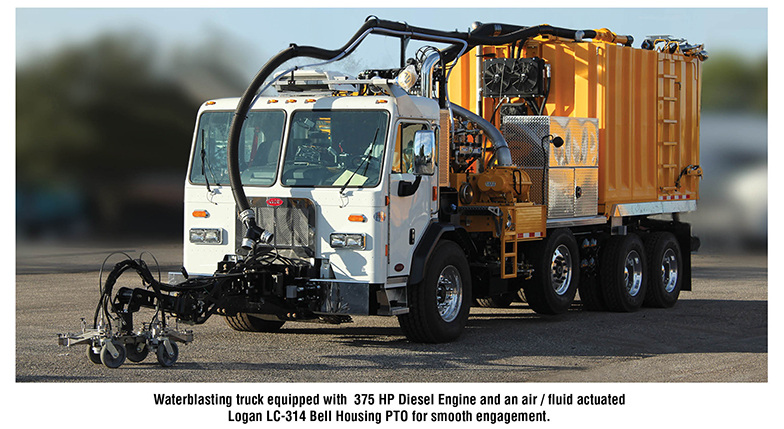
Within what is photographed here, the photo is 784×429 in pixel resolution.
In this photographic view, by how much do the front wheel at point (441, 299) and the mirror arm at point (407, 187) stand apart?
83 centimetres

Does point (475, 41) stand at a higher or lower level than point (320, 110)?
higher

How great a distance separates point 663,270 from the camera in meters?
17.3

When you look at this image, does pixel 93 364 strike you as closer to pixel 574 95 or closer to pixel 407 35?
pixel 407 35

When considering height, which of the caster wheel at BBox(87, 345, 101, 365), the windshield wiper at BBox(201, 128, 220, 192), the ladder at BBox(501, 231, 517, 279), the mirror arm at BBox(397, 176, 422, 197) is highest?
the windshield wiper at BBox(201, 128, 220, 192)

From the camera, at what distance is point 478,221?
44.7ft

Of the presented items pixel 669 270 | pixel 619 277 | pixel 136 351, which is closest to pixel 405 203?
pixel 136 351

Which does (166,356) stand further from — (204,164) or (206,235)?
(204,164)

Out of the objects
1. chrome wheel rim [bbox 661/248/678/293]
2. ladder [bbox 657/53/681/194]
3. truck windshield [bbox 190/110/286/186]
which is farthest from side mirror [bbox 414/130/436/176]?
chrome wheel rim [bbox 661/248/678/293]

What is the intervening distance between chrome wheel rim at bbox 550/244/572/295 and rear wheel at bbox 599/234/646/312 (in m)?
1.08

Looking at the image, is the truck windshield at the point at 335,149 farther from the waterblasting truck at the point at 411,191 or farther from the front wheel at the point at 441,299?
the front wheel at the point at 441,299

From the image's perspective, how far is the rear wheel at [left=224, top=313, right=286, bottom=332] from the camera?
13.3 metres

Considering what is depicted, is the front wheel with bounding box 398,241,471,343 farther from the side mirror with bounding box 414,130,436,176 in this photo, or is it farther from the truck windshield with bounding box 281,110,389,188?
the truck windshield with bounding box 281,110,389,188
